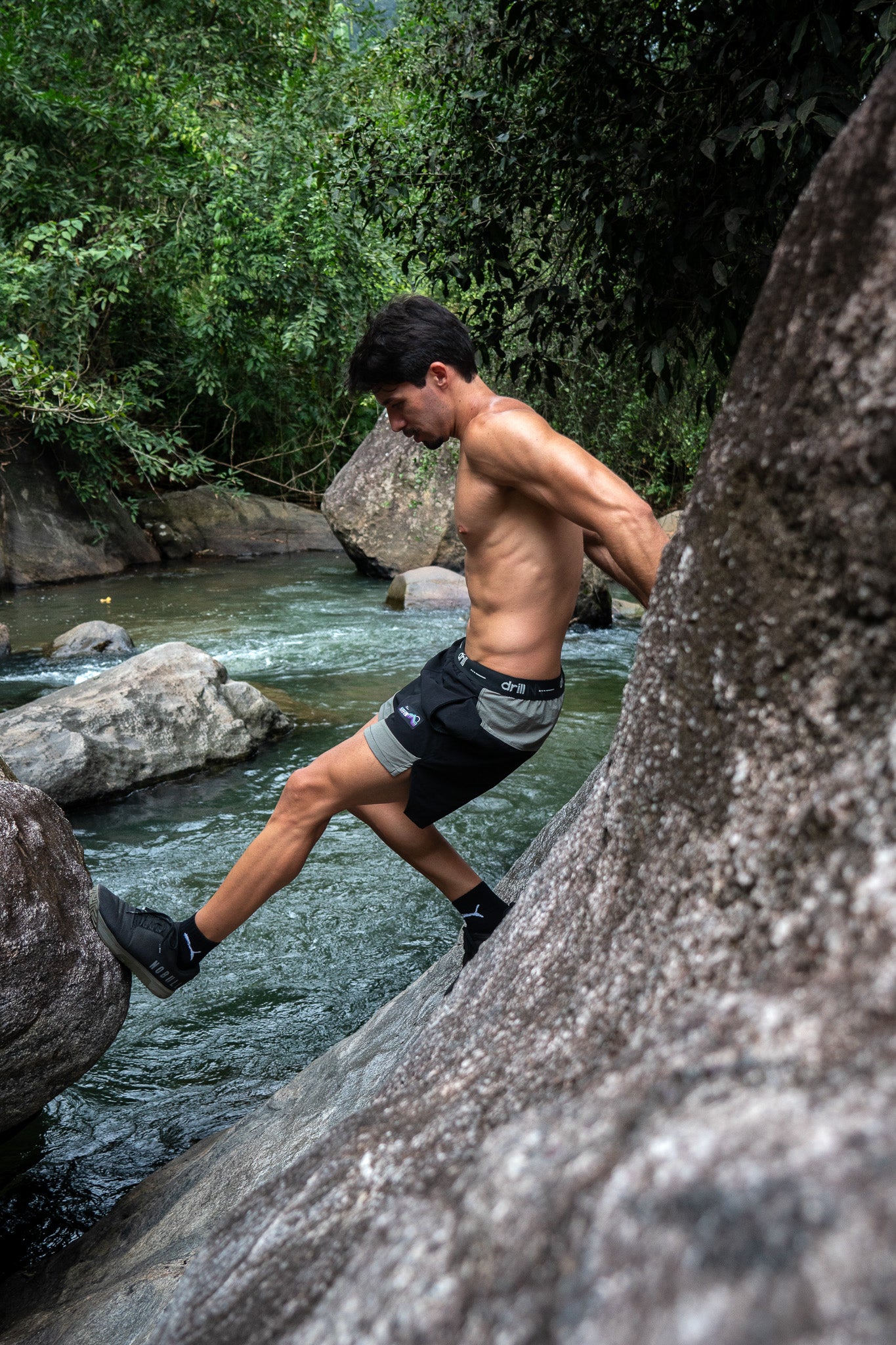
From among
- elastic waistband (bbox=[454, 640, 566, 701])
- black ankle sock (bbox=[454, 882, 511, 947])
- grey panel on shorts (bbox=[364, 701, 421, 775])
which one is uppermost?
elastic waistband (bbox=[454, 640, 566, 701])

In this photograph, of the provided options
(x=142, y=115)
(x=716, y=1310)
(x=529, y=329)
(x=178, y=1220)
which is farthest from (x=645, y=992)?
(x=142, y=115)

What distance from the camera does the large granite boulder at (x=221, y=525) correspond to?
16094mm

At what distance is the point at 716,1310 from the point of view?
71 centimetres

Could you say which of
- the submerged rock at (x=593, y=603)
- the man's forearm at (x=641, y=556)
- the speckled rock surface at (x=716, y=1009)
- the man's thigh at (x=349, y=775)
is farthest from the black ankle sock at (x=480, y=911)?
the submerged rock at (x=593, y=603)

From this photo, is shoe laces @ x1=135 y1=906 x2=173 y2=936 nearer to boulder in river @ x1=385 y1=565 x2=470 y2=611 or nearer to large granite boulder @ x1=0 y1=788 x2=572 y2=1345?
large granite boulder @ x1=0 y1=788 x2=572 y2=1345

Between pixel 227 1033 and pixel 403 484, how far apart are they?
10641 mm

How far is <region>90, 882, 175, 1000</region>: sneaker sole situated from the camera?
2924 millimetres

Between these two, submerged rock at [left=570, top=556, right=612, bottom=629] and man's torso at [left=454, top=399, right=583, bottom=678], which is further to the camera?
submerged rock at [left=570, top=556, right=612, bottom=629]

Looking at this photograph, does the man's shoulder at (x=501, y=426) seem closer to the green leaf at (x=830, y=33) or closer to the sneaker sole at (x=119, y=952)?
the green leaf at (x=830, y=33)

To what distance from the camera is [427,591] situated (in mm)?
11859

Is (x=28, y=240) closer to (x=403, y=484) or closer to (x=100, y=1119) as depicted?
(x=403, y=484)

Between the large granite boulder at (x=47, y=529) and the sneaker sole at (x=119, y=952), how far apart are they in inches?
439

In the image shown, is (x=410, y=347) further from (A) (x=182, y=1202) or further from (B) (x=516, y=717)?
(A) (x=182, y=1202)

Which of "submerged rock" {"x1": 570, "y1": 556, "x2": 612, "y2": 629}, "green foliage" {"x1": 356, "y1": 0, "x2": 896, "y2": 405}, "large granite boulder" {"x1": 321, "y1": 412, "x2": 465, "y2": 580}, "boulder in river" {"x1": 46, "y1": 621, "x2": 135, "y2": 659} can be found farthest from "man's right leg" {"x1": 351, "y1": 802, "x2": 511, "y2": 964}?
"large granite boulder" {"x1": 321, "y1": 412, "x2": 465, "y2": 580}
